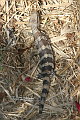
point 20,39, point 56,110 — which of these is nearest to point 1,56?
point 20,39

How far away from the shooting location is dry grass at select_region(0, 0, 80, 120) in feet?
14.5

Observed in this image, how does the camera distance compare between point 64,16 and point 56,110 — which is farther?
point 64,16

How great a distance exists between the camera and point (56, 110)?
442 cm

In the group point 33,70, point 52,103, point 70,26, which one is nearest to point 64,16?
point 70,26

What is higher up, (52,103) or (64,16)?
(64,16)

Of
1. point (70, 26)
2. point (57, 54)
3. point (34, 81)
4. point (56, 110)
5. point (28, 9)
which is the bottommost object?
point (56, 110)

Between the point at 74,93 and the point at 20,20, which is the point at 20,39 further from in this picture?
the point at 74,93

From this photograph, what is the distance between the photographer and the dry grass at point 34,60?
443 centimetres

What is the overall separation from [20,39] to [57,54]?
0.68 m

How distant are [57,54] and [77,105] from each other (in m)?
0.93

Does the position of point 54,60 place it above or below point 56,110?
above

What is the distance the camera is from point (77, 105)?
4.45m

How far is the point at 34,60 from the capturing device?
478 cm

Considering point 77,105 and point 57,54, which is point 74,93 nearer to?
point 77,105
